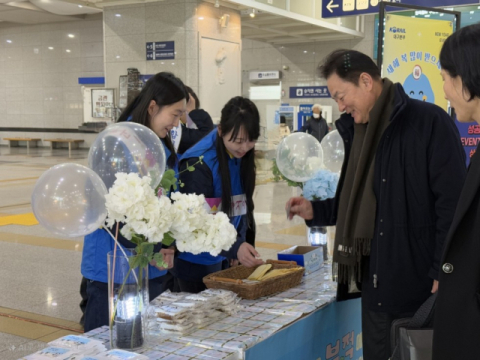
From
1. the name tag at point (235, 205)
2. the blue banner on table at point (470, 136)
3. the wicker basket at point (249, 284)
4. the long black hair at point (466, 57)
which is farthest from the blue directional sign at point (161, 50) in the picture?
the long black hair at point (466, 57)

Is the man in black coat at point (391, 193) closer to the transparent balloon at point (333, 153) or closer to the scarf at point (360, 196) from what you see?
the scarf at point (360, 196)

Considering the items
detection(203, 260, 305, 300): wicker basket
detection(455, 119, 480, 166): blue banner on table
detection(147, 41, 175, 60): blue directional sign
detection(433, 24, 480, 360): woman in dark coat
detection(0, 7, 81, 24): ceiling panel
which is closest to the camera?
detection(433, 24, 480, 360): woman in dark coat

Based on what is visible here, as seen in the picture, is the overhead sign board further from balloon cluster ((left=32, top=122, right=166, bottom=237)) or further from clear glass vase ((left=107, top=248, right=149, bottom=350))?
clear glass vase ((left=107, top=248, right=149, bottom=350))

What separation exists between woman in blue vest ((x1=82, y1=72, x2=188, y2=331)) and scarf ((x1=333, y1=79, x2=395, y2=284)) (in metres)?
0.69

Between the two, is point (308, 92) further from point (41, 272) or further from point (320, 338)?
point (320, 338)

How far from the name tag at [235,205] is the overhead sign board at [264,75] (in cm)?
1709

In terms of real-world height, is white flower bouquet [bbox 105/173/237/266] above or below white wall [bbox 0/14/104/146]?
below

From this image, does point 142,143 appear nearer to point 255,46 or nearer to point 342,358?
point 342,358

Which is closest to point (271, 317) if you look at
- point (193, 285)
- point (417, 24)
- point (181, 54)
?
point (193, 285)

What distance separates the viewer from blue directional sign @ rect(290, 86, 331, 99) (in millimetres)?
18484

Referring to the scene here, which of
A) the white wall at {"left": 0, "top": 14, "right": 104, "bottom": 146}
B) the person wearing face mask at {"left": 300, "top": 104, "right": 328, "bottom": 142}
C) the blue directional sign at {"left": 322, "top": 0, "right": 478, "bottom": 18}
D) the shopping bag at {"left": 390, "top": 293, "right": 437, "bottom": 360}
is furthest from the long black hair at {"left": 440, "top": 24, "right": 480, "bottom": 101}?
the white wall at {"left": 0, "top": 14, "right": 104, "bottom": 146}

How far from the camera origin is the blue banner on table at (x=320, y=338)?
201cm

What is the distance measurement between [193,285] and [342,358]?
0.77m

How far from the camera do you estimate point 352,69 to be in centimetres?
216
